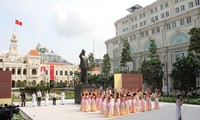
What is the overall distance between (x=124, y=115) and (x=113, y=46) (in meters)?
42.7

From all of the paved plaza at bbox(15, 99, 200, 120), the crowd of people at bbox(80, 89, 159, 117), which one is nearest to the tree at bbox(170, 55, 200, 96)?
the paved plaza at bbox(15, 99, 200, 120)

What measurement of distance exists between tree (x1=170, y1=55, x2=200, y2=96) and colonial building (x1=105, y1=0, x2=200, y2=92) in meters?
8.28

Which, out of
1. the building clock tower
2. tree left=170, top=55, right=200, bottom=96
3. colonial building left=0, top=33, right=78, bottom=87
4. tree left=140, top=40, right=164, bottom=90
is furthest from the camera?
the building clock tower

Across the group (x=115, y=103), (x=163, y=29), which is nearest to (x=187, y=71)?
(x=163, y=29)

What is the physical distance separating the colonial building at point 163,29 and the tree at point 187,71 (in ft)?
27.2

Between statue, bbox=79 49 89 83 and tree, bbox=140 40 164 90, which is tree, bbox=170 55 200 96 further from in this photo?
statue, bbox=79 49 89 83

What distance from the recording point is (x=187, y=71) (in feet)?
89.4

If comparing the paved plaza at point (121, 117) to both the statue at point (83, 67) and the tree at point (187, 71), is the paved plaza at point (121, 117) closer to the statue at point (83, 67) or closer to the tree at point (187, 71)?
the statue at point (83, 67)

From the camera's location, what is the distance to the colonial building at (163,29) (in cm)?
3638

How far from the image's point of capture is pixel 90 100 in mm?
16469

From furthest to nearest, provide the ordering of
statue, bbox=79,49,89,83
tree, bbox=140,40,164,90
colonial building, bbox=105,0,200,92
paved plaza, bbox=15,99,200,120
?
colonial building, bbox=105,0,200,92 → tree, bbox=140,40,164,90 → statue, bbox=79,49,89,83 → paved plaza, bbox=15,99,200,120

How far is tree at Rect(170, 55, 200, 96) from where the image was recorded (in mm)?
26828

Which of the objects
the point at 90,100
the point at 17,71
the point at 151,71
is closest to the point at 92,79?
the point at 151,71

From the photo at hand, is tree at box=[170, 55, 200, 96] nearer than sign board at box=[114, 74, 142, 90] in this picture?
Yes
